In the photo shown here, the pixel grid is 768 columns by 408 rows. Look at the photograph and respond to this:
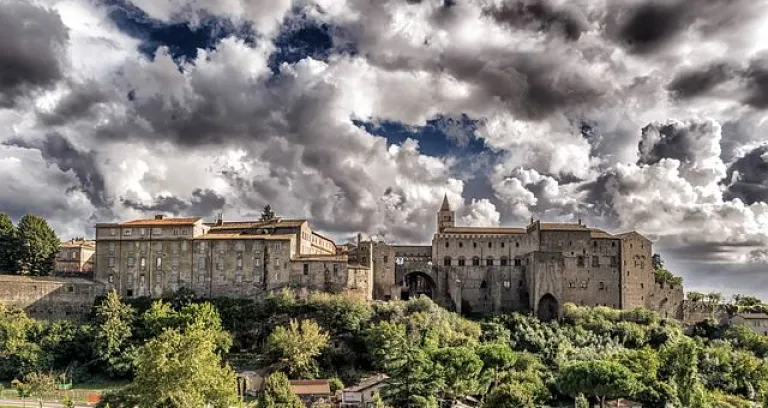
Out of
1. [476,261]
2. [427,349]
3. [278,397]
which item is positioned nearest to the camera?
[278,397]

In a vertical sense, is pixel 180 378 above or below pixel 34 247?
below

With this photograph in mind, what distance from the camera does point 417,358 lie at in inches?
2442

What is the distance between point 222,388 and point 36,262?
4782 centimetres

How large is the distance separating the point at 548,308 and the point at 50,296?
172 ft

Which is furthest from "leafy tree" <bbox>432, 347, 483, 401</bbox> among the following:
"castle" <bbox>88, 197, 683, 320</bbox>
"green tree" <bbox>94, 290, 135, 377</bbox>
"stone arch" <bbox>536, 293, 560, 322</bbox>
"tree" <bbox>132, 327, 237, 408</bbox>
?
"green tree" <bbox>94, 290, 135, 377</bbox>

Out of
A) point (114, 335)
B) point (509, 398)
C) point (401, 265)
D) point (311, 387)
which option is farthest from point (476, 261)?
point (114, 335)

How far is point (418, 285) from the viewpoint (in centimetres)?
9031

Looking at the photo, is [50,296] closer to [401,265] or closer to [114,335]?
[114,335]

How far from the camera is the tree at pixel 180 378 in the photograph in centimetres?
4850

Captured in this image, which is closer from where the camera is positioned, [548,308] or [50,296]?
[50,296]

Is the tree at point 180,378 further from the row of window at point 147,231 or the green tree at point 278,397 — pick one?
the row of window at point 147,231

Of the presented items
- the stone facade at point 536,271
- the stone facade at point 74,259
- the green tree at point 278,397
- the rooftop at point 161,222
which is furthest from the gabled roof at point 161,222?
the green tree at point 278,397

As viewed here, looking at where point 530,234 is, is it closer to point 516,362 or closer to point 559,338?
point 559,338

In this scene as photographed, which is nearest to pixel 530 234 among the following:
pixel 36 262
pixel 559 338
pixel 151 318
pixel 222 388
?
pixel 559 338
